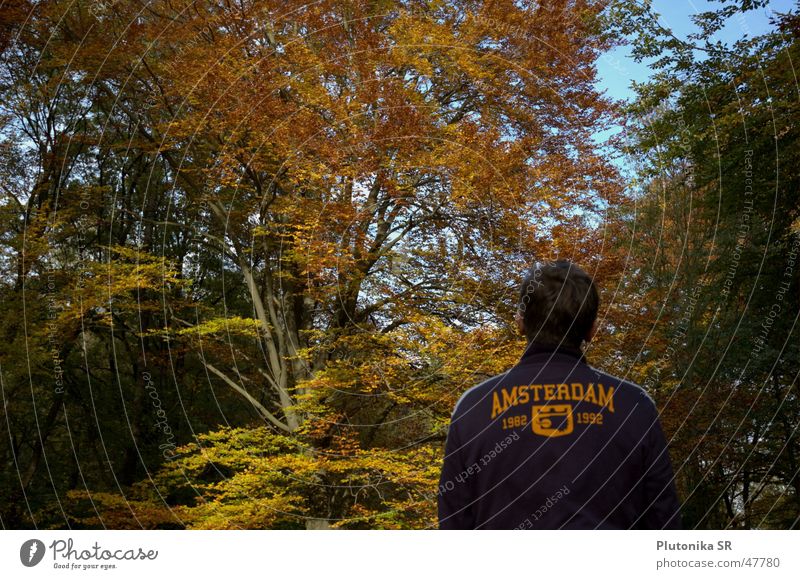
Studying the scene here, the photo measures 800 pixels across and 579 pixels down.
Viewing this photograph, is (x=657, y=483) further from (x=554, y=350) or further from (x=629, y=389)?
(x=554, y=350)

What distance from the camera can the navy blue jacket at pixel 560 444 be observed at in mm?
2438

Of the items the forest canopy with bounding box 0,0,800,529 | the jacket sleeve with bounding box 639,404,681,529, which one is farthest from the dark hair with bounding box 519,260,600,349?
the forest canopy with bounding box 0,0,800,529

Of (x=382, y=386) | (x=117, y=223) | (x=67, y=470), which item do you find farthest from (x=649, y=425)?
(x=67, y=470)

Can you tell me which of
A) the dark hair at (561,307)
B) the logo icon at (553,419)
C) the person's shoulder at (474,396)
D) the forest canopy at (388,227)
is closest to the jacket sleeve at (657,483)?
the logo icon at (553,419)

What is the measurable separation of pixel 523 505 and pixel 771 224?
527 inches

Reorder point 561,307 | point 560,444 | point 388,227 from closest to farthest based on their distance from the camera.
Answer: point 560,444
point 561,307
point 388,227

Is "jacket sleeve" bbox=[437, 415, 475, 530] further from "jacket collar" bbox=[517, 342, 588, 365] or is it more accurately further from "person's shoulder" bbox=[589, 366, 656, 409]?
"person's shoulder" bbox=[589, 366, 656, 409]

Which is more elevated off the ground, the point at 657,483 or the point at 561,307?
the point at 561,307

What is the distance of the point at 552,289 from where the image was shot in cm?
260

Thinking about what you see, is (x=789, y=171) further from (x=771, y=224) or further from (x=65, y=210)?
(x=65, y=210)

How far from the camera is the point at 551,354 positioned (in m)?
2.51
